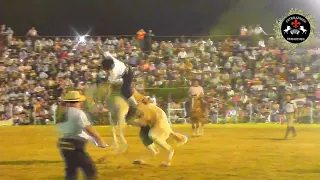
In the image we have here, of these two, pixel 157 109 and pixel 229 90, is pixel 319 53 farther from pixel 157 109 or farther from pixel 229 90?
pixel 157 109

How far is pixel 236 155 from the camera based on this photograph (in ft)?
24.5

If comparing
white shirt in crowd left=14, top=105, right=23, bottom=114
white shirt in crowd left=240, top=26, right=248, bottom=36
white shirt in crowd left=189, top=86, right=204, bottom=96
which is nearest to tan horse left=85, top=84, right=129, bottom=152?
white shirt in crowd left=14, top=105, right=23, bottom=114

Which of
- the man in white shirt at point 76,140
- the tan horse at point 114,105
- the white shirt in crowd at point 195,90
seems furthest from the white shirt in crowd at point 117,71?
the man in white shirt at point 76,140

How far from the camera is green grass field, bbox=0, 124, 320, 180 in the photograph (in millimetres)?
6605

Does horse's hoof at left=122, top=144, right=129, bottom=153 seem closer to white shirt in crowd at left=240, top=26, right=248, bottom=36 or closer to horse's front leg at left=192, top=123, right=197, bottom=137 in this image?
horse's front leg at left=192, top=123, right=197, bottom=137

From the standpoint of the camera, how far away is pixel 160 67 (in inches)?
305

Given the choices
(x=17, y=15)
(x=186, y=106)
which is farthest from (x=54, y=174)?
(x=186, y=106)

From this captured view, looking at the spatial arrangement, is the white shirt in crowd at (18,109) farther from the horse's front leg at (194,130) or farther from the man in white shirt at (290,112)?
the man in white shirt at (290,112)

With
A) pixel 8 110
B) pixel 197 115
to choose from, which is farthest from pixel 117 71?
pixel 197 115

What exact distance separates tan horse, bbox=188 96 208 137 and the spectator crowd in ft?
0.56

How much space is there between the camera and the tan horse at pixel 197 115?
8.39m

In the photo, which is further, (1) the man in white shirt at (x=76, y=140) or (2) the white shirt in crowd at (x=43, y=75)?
(2) the white shirt in crowd at (x=43, y=75)

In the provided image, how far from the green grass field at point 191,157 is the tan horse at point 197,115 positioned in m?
0.19

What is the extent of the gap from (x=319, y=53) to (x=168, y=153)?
3.03 meters
